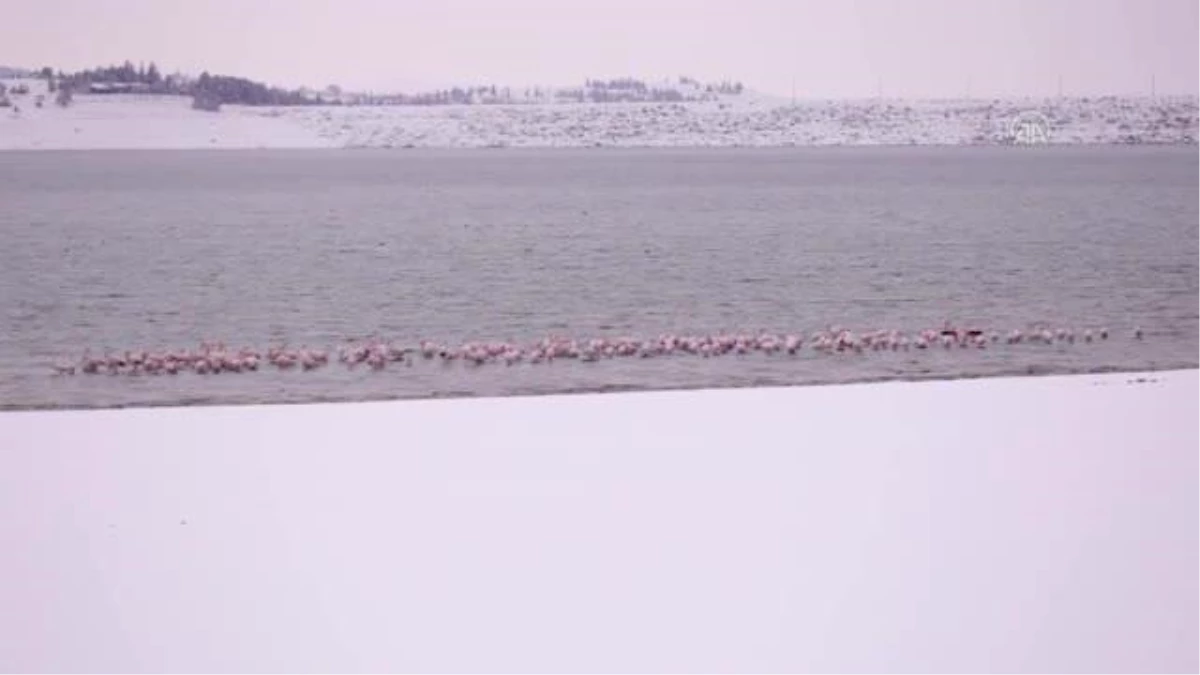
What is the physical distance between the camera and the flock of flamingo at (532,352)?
1307 centimetres

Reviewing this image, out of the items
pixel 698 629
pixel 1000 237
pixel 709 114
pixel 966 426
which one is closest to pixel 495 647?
pixel 698 629

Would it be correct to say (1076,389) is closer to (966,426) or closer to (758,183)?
(966,426)

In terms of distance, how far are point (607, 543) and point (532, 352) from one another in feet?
26.4

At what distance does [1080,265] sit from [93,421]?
2233cm

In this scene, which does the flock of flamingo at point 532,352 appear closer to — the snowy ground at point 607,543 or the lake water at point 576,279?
the lake water at point 576,279

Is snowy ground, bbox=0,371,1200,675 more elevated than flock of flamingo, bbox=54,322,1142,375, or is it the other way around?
snowy ground, bbox=0,371,1200,675

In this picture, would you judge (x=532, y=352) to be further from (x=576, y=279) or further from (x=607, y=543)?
(x=576, y=279)

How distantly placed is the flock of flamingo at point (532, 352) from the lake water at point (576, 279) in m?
0.28

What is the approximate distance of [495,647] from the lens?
4867 mm

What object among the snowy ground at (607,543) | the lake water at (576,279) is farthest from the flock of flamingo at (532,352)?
the snowy ground at (607,543)

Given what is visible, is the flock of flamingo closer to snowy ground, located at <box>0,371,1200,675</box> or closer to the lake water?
the lake water

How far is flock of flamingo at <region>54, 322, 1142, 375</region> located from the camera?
515 inches

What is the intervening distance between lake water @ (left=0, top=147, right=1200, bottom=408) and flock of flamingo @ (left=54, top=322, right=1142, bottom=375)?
0.28 m

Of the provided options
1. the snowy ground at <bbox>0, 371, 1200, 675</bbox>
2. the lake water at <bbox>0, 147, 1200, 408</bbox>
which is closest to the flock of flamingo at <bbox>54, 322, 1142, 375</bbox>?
the lake water at <bbox>0, 147, 1200, 408</bbox>
